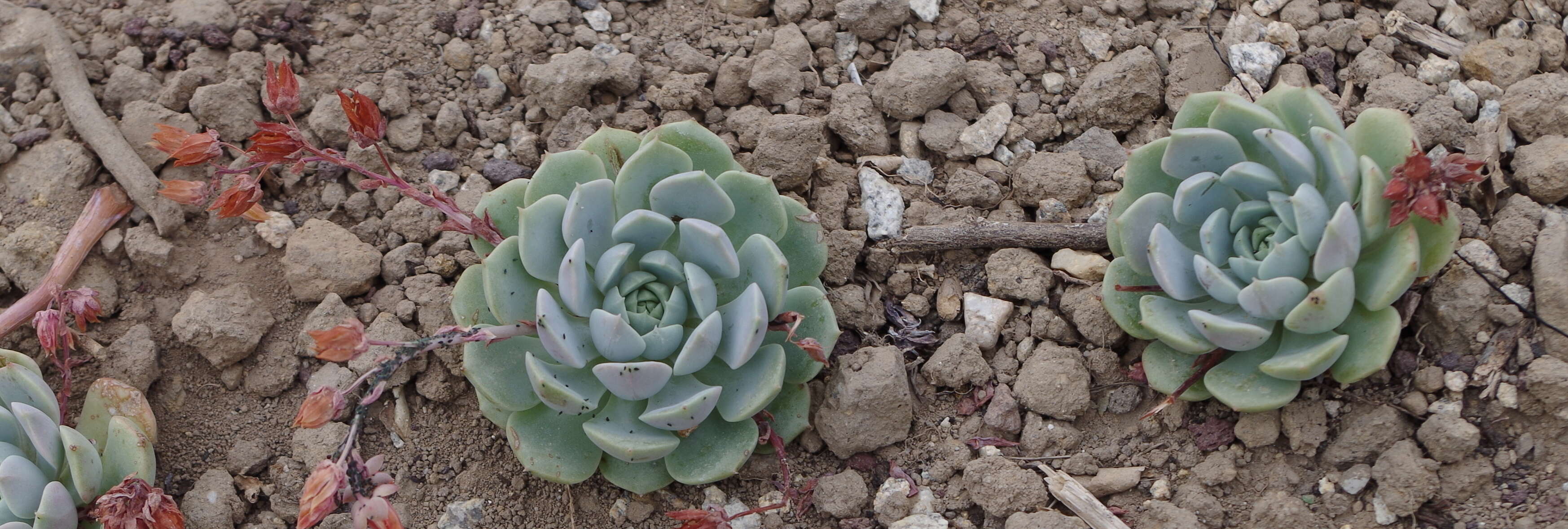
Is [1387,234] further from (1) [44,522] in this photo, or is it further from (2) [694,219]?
(1) [44,522]

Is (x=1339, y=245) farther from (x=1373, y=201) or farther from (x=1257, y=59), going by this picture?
(x=1257, y=59)

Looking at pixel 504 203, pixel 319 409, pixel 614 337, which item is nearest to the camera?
pixel 319 409

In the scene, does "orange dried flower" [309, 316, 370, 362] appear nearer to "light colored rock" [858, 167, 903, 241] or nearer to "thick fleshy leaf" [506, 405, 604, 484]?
"thick fleshy leaf" [506, 405, 604, 484]

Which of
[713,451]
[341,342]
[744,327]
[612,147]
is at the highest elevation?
[341,342]

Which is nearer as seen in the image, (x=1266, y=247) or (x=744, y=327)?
(x=744, y=327)

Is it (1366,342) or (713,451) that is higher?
(1366,342)

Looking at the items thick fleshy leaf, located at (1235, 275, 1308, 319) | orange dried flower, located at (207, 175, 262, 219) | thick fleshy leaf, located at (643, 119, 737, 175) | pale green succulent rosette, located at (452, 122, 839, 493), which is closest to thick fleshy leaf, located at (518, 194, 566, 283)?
pale green succulent rosette, located at (452, 122, 839, 493)

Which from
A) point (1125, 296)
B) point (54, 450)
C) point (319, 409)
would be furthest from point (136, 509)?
point (1125, 296)
